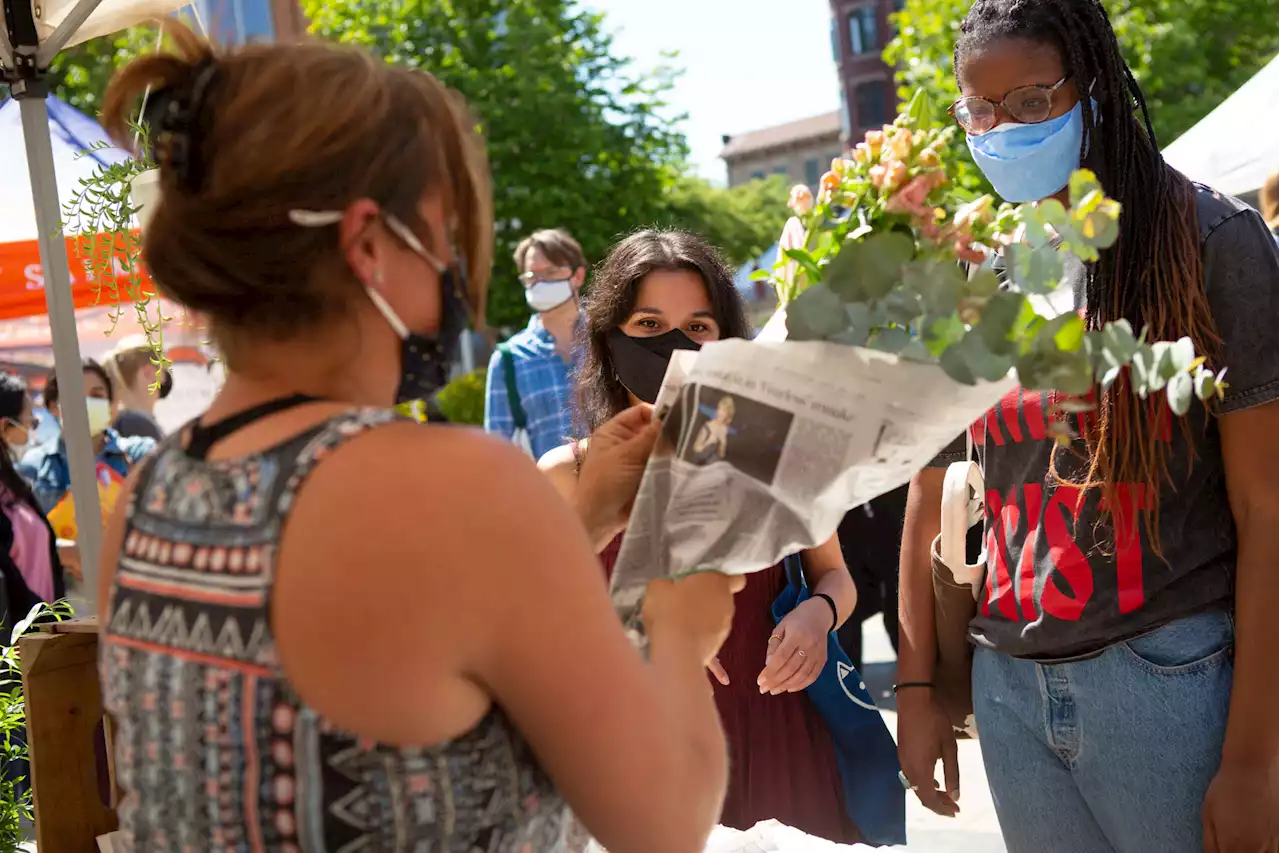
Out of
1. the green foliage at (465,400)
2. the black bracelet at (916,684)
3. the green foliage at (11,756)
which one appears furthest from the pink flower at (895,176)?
the green foliage at (465,400)

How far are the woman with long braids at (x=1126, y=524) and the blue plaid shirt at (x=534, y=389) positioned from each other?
3.20 m

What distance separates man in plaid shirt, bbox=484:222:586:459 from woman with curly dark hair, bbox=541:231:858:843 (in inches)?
86.2

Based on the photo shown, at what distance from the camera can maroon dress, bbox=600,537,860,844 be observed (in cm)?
250

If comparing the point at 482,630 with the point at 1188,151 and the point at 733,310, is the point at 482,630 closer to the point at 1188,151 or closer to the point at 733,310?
the point at 733,310

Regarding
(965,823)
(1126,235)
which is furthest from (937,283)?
(965,823)

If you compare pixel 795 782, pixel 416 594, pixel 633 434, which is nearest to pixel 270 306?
pixel 416 594

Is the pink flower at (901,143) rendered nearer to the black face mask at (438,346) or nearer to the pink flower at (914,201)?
the pink flower at (914,201)

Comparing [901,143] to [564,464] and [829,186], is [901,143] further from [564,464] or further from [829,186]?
[564,464]

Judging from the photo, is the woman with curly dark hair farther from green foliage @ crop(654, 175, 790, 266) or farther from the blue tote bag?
green foliage @ crop(654, 175, 790, 266)

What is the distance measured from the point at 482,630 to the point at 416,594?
0.07 m

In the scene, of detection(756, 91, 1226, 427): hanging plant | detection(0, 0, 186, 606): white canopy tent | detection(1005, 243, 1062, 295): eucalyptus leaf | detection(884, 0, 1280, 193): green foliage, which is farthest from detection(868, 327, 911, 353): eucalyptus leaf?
detection(884, 0, 1280, 193): green foliage

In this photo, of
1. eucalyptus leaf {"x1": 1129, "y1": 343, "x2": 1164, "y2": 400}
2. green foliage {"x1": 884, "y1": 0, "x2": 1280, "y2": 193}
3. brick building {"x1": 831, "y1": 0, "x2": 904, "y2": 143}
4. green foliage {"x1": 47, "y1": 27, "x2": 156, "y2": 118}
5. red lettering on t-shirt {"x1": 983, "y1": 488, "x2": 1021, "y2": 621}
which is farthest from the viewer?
brick building {"x1": 831, "y1": 0, "x2": 904, "y2": 143}

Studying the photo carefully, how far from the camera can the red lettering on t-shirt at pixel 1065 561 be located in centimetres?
192

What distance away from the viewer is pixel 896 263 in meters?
1.33
